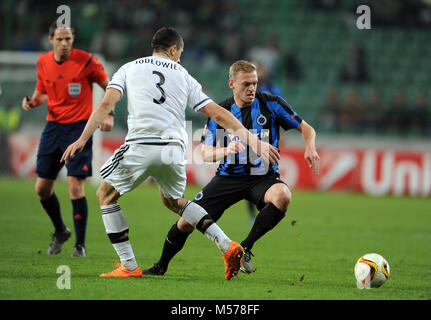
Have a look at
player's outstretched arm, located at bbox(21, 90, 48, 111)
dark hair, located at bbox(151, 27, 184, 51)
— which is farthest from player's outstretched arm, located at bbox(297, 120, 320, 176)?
player's outstretched arm, located at bbox(21, 90, 48, 111)

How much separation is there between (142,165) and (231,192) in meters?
1.24

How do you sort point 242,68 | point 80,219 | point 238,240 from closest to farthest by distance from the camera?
point 242,68 → point 80,219 → point 238,240

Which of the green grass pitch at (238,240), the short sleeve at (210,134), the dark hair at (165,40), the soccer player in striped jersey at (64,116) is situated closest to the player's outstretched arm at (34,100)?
the soccer player in striped jersey at (64,116)

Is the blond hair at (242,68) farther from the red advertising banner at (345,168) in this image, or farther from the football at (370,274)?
the red advertising banner at (345,168)

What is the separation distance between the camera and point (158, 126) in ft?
18.1

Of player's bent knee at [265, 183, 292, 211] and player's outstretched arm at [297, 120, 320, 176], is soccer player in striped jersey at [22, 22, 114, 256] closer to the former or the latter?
player's bent knee at [265, 183, 292, 211]

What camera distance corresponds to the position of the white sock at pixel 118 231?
18.8ft

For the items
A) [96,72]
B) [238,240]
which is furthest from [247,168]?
[238,240]

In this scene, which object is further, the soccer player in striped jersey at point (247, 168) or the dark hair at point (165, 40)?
the soccer player in striped jersey at point (247, 168)

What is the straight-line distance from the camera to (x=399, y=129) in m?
18.6

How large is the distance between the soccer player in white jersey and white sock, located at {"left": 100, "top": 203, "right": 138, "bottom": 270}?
12mm

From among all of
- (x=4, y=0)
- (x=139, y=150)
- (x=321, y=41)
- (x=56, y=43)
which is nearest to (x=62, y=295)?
(x=139, y=150)

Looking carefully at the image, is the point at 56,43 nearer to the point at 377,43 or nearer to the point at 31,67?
the point at 31,67

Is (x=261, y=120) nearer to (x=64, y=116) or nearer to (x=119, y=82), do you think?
(x=119, y=82)
